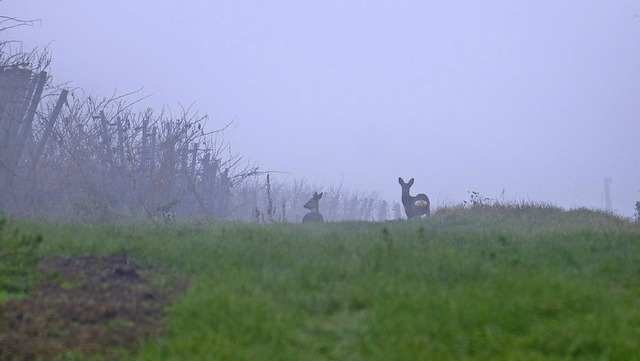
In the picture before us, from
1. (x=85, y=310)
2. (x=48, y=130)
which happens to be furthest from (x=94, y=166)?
(x=85, y=310)

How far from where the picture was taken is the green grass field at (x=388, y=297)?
561 centimetres


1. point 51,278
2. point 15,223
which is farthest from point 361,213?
point 51,278

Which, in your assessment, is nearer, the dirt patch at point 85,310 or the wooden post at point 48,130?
the dirt patch at point 85,310

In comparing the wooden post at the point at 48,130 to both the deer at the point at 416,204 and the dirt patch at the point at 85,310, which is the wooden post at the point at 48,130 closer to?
the deer at the point at 416,204

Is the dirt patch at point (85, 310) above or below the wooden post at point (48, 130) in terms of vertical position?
below

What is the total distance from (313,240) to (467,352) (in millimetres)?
4306

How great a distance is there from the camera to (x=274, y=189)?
4012 cm

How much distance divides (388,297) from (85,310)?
6.82 feet

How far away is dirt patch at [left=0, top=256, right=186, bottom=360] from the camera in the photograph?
5621 mm

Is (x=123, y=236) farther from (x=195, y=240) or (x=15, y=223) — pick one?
(x=15, y=223)

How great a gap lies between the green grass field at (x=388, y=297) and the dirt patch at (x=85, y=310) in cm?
20

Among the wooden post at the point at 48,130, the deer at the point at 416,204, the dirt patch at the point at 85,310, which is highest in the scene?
the wooden post at the point at 48,130

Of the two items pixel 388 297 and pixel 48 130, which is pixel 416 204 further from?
pixel 388 297

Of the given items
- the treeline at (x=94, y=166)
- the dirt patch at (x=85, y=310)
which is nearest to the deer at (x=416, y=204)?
the treeline at (x=94, y=166)
